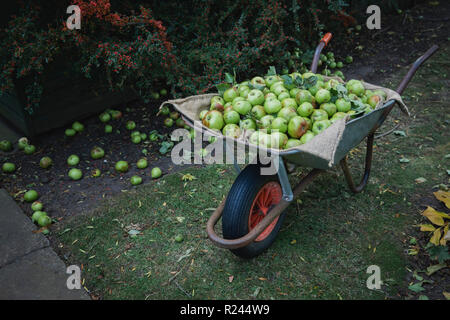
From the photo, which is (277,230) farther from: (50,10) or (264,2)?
(50,10)

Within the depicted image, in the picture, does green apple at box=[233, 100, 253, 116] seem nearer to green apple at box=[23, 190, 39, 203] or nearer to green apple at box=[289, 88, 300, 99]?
green apple at box=[289, 88, 300, 99]

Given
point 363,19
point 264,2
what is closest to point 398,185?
point 264,2

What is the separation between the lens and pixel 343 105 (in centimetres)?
257

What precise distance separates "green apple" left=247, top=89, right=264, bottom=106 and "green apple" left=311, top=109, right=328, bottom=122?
0.39m

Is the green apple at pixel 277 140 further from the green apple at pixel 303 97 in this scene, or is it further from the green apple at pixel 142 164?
the green apple at pixel 142 164

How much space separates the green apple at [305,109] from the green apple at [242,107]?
1.18ft

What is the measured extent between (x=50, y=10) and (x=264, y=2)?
8.25 feet

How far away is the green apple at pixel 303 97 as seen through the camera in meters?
2.61

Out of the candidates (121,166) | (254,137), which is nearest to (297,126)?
(254,137)

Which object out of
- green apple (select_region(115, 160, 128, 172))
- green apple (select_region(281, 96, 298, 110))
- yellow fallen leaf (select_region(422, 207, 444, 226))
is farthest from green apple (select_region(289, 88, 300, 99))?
green apple (select_region(115, 160, 128, 172))

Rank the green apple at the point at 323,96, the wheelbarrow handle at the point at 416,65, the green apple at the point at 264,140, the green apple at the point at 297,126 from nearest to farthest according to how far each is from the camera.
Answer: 1. the green apple at the point at 264,140
2. the green apple at the point at 297,126
3. the green apple at the point at 323,96
4. the wheelbarrow handle at the point at 416,65

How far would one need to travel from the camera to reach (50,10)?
161 inches

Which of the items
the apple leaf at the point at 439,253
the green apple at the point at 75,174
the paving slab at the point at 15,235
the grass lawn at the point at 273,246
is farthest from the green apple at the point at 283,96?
the green apple at the point at 75,174

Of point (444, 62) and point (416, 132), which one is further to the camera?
point (444, 62)
